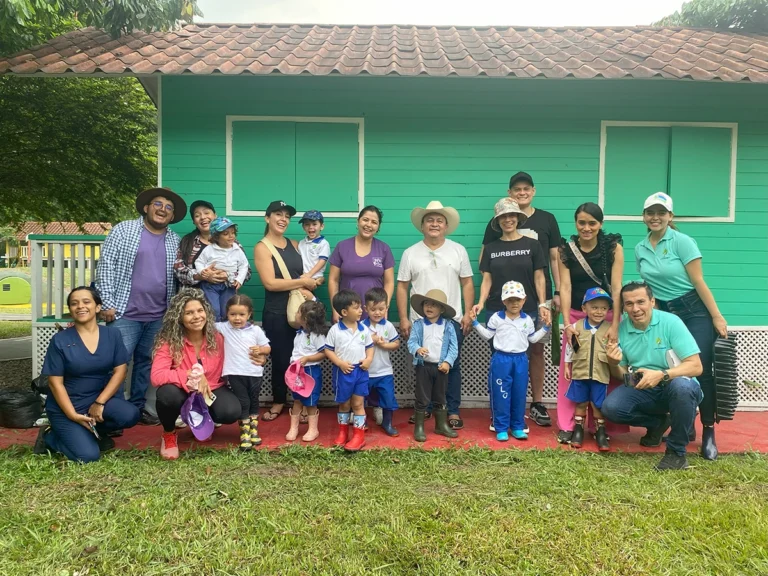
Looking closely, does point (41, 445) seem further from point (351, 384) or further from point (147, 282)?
point (351, 384)

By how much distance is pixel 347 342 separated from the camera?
13.7 feet

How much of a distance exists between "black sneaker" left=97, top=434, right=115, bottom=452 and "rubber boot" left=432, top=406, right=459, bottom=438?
2721 millimetres

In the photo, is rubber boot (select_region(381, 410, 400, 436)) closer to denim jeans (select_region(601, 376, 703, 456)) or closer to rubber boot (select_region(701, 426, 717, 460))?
denim jeans (select_region(601, 376, 703, 456))

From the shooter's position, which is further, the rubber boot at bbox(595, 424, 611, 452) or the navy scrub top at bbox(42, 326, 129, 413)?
the rubber boot at bbox(595, 424, 611, 452)

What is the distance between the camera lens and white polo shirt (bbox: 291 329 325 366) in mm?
4305

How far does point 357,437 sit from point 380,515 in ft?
3.82

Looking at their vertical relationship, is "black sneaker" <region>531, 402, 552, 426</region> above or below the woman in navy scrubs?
below

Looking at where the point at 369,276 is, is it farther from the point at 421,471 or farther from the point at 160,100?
the point at 160,100

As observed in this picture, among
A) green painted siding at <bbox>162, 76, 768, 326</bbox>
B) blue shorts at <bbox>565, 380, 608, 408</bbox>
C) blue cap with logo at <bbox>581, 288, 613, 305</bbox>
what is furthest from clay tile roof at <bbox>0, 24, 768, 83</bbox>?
blue shorts at <bbox>565, 380, 608, 408</bbox>

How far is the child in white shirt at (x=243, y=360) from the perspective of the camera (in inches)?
162

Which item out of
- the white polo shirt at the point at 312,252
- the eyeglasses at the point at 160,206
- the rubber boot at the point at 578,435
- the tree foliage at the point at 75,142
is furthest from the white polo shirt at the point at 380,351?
the tree foliage at the point at 75,142

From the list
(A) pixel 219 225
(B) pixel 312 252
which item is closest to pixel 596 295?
(B) pixel 312 252

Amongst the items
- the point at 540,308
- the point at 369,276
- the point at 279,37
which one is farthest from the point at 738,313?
the point at 279,37

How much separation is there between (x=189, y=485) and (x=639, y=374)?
11.1ft
